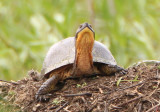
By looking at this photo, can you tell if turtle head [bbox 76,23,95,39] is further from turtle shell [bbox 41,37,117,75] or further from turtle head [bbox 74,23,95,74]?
turtle shell [bbox 41,37,117,75]

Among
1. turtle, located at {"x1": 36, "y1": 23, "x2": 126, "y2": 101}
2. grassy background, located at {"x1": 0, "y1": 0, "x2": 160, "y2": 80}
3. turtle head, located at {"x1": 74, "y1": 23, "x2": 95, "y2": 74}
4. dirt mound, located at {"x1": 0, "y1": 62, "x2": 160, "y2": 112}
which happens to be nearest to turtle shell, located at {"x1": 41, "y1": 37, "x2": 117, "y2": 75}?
turtle, located at {"x1": 36, "y1": 23, "x2": 126, "y2": 101}

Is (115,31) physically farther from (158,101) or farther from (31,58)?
(158,101)

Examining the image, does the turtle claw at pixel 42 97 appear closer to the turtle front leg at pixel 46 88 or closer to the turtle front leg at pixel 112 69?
the turtle front leg at pixel 46 88

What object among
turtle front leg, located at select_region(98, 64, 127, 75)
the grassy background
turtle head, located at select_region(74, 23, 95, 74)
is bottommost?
turtle front leg, located at select_region(98, 64, 127, 75)

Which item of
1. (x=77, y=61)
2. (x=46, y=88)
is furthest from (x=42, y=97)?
(x=77, y=61)

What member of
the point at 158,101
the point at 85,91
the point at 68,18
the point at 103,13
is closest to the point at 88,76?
the point at 85,91

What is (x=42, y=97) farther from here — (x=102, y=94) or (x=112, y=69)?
(x=112, y=69)

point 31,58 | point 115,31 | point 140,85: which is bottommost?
point 140,85
